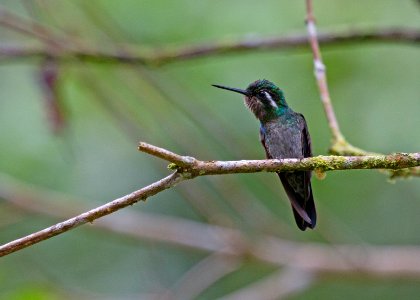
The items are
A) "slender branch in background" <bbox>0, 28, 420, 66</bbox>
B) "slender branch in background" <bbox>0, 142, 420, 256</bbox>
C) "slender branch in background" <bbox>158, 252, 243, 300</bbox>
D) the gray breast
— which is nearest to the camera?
"slender branch in background" <bbox>0, 142, 420, 256</bbox>

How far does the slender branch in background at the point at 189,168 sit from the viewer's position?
7.78 feet

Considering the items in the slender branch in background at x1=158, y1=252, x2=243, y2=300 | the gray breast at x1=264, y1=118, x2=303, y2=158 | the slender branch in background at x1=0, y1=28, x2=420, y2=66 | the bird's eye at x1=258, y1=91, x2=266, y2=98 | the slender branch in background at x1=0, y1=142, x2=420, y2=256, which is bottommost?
the slender branch in background at x1=0, y1=142, x2=420, y2=256

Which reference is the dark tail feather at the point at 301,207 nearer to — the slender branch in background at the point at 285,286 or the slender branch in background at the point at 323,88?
the slender branch in background at the point at 323,88

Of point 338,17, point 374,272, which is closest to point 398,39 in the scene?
point 374,272

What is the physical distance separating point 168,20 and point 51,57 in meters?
2.70

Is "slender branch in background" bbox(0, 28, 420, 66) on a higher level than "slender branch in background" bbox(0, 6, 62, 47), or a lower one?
lower

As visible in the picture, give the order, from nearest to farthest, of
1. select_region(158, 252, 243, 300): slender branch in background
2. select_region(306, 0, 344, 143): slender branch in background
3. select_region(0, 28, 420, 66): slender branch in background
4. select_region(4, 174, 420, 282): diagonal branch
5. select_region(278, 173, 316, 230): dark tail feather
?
select_region(278, 173, 316, 230): dark tail feather
select_region(306, 0, 344, 143): slender branch in background
select_region(0, 28, 420, 66): slender branch in background
select_region(4, 174, 420, 282): diagonal branch
select_region(158, 252, 243, 300): slender branch in background

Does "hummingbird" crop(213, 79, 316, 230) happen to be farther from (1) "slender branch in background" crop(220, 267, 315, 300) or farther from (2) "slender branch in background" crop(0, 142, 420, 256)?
(1) "slender branch in background" crop(220, 267, 315, 300)

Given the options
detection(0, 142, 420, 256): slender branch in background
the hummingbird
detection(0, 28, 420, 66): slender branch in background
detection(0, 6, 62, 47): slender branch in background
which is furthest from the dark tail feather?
detection(0, 6, 62, 47): slender branch in background

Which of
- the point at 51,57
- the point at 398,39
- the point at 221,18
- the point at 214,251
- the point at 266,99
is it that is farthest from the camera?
the point at 221,18

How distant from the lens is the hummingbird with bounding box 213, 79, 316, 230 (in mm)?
3573

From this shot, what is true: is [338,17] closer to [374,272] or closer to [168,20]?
[168,20]

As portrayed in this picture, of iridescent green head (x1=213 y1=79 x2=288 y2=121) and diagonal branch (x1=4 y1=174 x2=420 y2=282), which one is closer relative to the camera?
iridescent green head (x1=213 y1=79 x2=288 y2=121)

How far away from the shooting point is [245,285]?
307 inches
